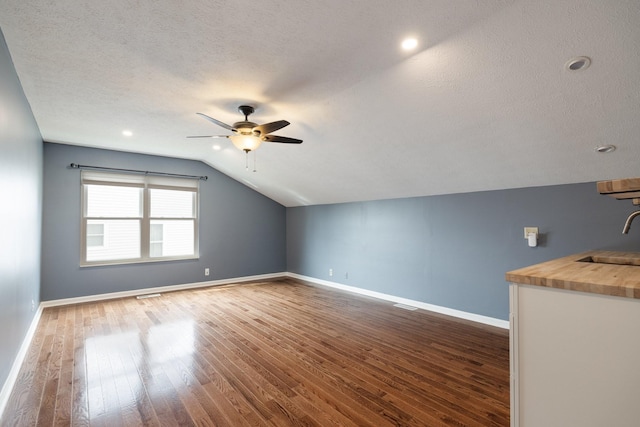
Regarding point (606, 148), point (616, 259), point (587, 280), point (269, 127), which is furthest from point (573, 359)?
point (269, 127)

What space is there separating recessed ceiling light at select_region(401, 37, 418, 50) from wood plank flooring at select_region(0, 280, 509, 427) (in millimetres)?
2539

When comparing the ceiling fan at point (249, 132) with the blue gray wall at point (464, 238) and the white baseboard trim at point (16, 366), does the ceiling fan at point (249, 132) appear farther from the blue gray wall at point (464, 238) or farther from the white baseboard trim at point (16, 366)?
the white baseboard trim at point (16, 366)

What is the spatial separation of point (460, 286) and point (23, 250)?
198 inches

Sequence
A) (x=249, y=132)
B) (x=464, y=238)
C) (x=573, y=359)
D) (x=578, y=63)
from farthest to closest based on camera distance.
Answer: (x=464, y=238) < (x=249, y=132) < (x=578, y=63) < (x=573, y=359)

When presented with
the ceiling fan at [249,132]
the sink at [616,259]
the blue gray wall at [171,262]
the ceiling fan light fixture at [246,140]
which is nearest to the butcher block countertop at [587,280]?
the sink at [616,259]

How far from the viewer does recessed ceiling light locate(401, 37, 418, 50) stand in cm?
209

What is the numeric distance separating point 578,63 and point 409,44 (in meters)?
1.11

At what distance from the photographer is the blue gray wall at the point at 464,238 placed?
10.4 ft

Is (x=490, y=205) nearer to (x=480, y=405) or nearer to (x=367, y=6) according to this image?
(x=480, y=405)

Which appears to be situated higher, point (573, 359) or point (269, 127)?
point (269, 127)

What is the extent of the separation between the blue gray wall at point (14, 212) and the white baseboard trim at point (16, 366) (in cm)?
7

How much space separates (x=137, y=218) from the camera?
5.52 meters

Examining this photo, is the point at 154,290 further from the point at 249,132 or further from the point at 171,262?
the point at 249,132

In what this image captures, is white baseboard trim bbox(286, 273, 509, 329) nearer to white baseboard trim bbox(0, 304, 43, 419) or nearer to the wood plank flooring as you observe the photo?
the wood plank flooring
